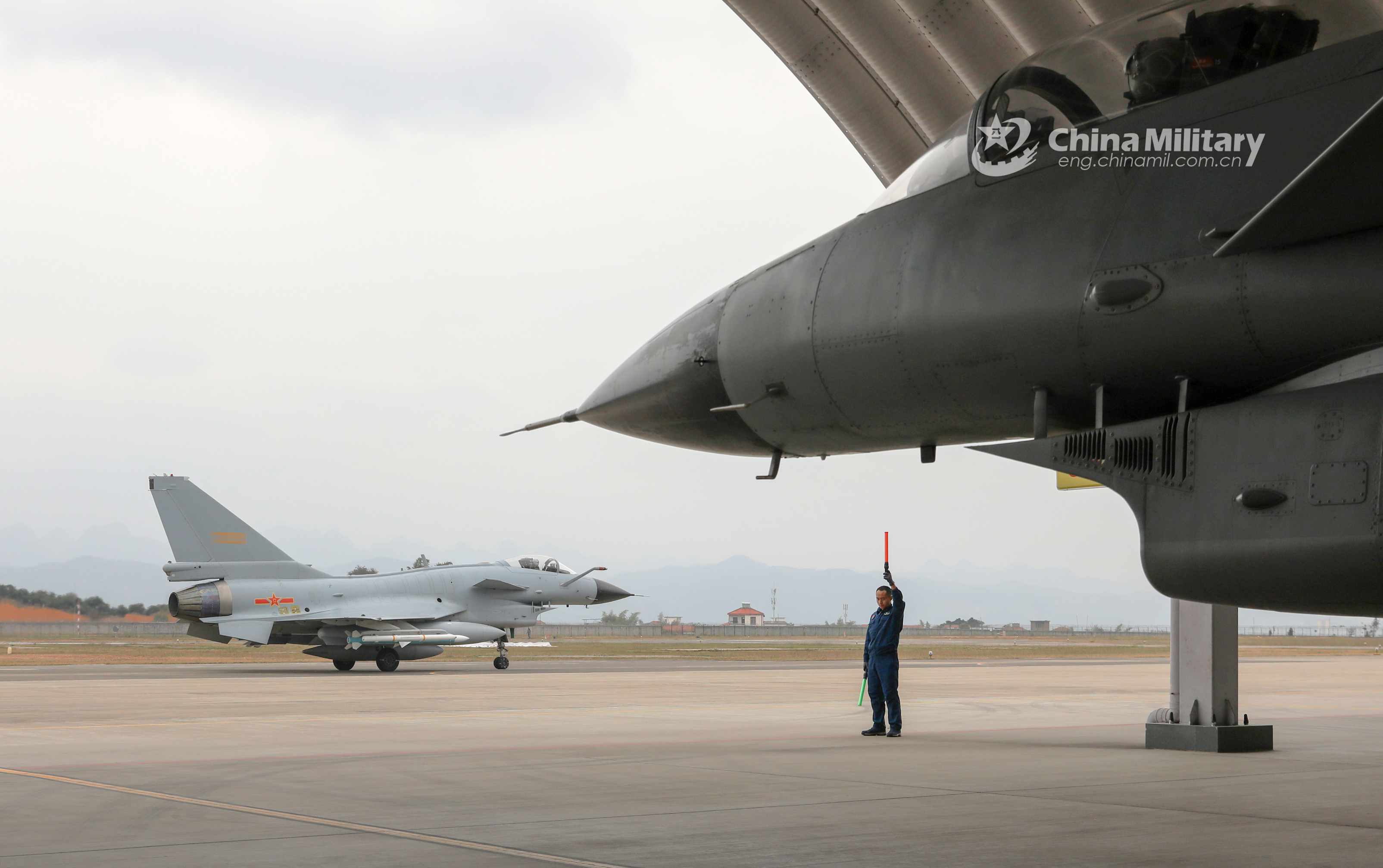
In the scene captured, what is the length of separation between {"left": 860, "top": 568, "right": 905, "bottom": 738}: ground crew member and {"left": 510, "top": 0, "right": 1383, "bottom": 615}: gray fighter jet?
5.27m

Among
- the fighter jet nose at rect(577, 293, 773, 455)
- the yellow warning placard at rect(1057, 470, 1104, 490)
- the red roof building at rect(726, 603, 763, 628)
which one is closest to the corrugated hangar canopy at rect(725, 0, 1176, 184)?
the yellow warning placard at rect(1057, 470, 1104, 490)

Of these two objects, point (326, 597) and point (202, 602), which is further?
point (326, 597)

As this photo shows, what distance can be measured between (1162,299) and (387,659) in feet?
84.6

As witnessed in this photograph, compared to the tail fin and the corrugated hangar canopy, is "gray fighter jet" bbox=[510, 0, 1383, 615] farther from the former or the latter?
the tail fin

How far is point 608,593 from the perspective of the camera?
32.4 meters

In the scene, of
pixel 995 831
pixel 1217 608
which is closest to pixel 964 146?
pixel 995 831

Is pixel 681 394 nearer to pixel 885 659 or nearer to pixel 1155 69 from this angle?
pixel 1155 69

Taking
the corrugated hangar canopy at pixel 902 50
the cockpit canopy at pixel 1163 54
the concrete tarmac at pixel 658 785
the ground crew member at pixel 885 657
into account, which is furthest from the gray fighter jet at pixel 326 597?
the cockpit canopy at pixel 1163 54

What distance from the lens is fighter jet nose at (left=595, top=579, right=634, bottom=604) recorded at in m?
32.1

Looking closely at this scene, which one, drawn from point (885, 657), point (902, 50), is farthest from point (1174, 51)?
point (902, 50)

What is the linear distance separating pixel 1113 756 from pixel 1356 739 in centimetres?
337

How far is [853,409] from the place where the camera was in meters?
6.84

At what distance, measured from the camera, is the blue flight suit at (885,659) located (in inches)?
473

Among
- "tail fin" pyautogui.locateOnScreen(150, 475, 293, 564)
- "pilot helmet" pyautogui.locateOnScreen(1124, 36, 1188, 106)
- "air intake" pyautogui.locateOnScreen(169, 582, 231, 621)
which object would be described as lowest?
"air intake" pyautogui.locateOnScreen(169, 582, 231, 621)
